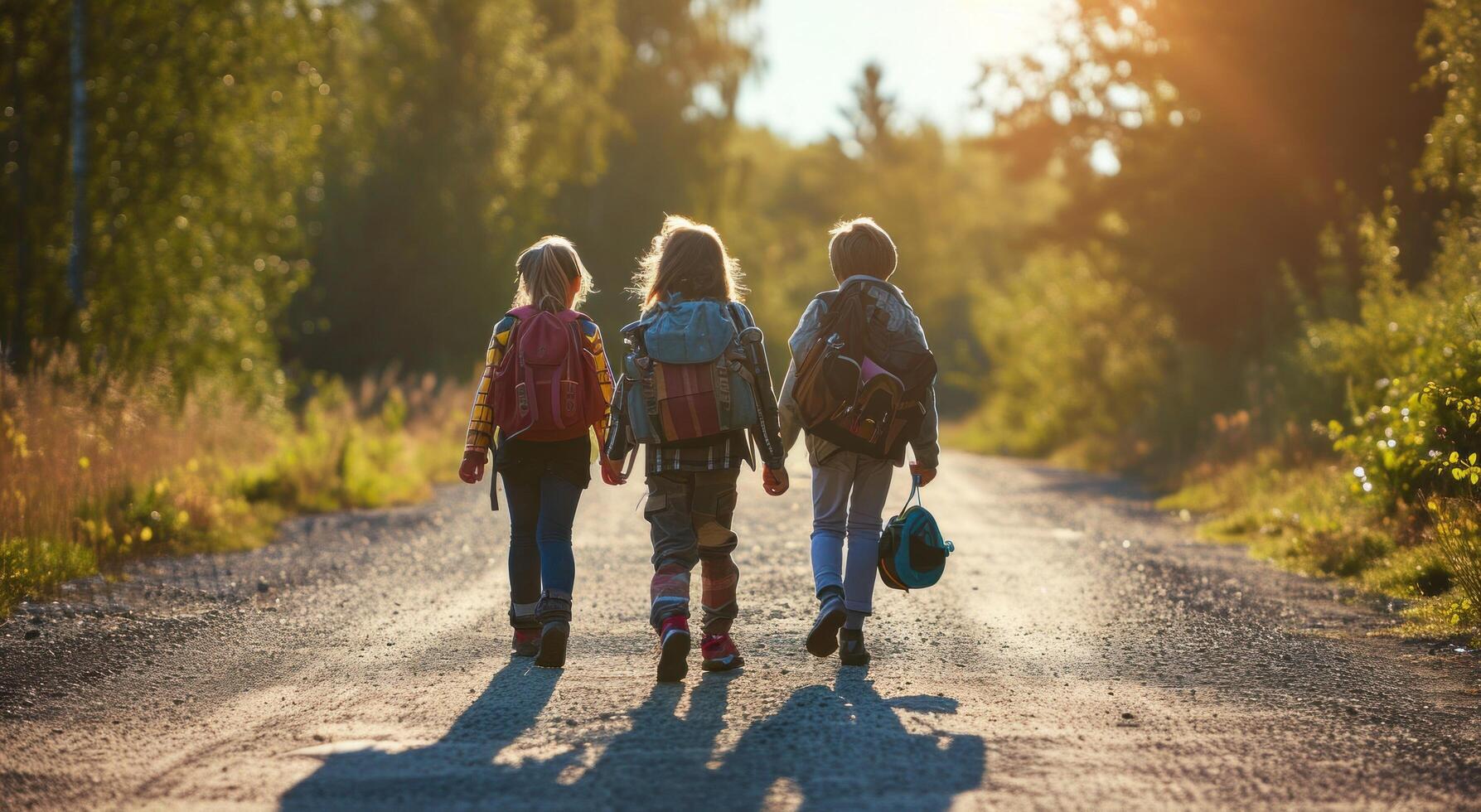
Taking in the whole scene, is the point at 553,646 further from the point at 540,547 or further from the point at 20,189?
the point at 20,189

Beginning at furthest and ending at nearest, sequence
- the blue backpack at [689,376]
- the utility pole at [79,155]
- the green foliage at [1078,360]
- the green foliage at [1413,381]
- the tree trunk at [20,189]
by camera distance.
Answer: the green foliage at [1078,360] < the utility pole at [79,155] < the tree trunk at [20,189] < the green foliage at [1413,381] < the blue backpack at [689,376]

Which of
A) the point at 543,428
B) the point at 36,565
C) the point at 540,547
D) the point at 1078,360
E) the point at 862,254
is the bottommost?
the point at 36,565

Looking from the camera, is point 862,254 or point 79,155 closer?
point 862,254

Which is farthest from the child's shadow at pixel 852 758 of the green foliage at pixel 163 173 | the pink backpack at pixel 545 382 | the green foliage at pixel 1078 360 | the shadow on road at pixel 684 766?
the green foliage at pixel 1078 360

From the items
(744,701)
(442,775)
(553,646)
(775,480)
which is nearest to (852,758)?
(744,701)

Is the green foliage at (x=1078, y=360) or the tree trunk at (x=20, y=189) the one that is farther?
the green foliage at (x=1078, y=360)

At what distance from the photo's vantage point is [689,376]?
6.15 meters

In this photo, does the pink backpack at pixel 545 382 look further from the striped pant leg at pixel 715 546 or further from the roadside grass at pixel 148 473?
the roadside grass at pixel 148 473

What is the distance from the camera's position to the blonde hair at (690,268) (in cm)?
634

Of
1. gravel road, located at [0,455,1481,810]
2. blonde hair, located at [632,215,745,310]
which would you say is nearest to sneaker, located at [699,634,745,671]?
gravel road, located at [0,455,1481,810]

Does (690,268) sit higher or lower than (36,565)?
higher

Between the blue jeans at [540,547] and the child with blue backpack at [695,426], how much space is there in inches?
15.1

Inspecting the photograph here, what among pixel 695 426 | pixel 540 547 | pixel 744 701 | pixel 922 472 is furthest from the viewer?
pixel 922 472

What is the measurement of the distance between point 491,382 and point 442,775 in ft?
7.80
